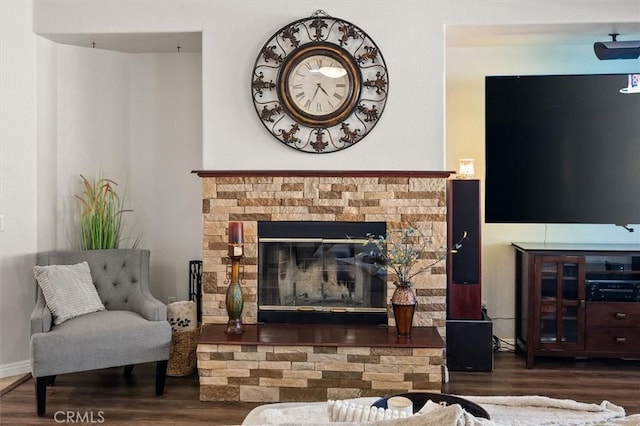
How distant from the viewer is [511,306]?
4.83 m

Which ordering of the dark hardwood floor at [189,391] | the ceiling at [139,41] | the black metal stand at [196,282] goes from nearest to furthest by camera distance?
the dark hardwood floor at [189,391]
the ceiling at [139,41]
the black metal stand at [196,282]

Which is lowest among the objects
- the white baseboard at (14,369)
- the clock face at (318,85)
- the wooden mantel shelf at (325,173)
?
the white baseboard at (14,369)

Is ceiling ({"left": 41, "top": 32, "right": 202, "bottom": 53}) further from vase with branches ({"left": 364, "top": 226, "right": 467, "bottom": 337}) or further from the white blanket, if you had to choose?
the white blanket

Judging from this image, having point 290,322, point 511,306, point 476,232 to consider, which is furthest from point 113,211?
point 511,306

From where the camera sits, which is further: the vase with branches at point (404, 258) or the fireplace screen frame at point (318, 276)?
the fireplace screen frame at point (318, 276)

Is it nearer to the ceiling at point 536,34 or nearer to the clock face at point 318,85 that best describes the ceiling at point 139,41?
the clock face at point 318,85

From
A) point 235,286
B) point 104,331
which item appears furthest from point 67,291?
point 235,286

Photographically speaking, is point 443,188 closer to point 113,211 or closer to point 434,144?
point 434,144

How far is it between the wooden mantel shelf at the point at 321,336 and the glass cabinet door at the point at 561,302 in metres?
0.90

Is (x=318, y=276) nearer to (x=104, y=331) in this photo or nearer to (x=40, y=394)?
(x=104, y=331)

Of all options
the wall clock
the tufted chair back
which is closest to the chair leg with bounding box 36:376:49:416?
the tufted chair back

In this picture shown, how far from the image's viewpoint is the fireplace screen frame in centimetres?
413

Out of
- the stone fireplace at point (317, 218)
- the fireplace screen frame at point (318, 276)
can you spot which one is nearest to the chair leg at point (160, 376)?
the stone fireplace at point (317, 218)

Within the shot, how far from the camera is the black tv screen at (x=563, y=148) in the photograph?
441 centimetres
